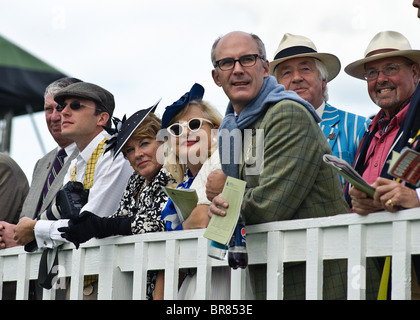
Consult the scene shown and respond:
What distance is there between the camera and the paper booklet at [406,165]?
3131mm

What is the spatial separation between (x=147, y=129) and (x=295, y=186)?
1551 millimetres

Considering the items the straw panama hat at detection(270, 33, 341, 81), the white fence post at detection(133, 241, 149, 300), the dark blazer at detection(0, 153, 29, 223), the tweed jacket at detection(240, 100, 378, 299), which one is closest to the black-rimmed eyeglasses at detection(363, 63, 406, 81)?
the straw panama hat at detection(270, 33, 341, 81)

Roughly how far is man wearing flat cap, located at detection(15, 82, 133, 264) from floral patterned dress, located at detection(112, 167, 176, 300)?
0.21 meters

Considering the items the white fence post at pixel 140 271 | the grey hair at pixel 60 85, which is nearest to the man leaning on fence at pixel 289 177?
the white fence post at pixel 140 271

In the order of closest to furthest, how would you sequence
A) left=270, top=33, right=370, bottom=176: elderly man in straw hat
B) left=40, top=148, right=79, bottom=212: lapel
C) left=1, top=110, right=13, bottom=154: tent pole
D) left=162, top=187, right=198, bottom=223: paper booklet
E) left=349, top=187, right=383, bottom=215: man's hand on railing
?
1. left=349, top=187, right=383, bottom=215: man's hand on railing
2. left=162, top=187, right=198, bottom=223: paper booklet
3. left=270, top=33, right=370, bottom=176: elderly man in straw hat
4. left=40, top=148, right=79, bottom=212: lapel
5. left=1, top=110, right=13, bottom=154: tent pole

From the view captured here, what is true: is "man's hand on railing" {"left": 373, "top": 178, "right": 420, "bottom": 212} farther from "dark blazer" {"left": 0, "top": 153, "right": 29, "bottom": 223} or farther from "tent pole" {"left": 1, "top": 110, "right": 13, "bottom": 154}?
"tent pole" {"left": 1, "top": 110, "right": 13, "bottom": 154}

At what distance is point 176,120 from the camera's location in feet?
15.2

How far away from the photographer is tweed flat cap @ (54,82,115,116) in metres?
5.85

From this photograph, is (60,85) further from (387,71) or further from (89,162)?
(387,71)

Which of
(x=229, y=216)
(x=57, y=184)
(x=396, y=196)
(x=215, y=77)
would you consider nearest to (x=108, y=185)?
(x=57, y=184)

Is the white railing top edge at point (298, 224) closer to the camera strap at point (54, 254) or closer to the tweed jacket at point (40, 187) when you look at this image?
the camera strap at point (54, 254)

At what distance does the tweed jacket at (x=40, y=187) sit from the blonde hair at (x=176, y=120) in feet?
5.72
